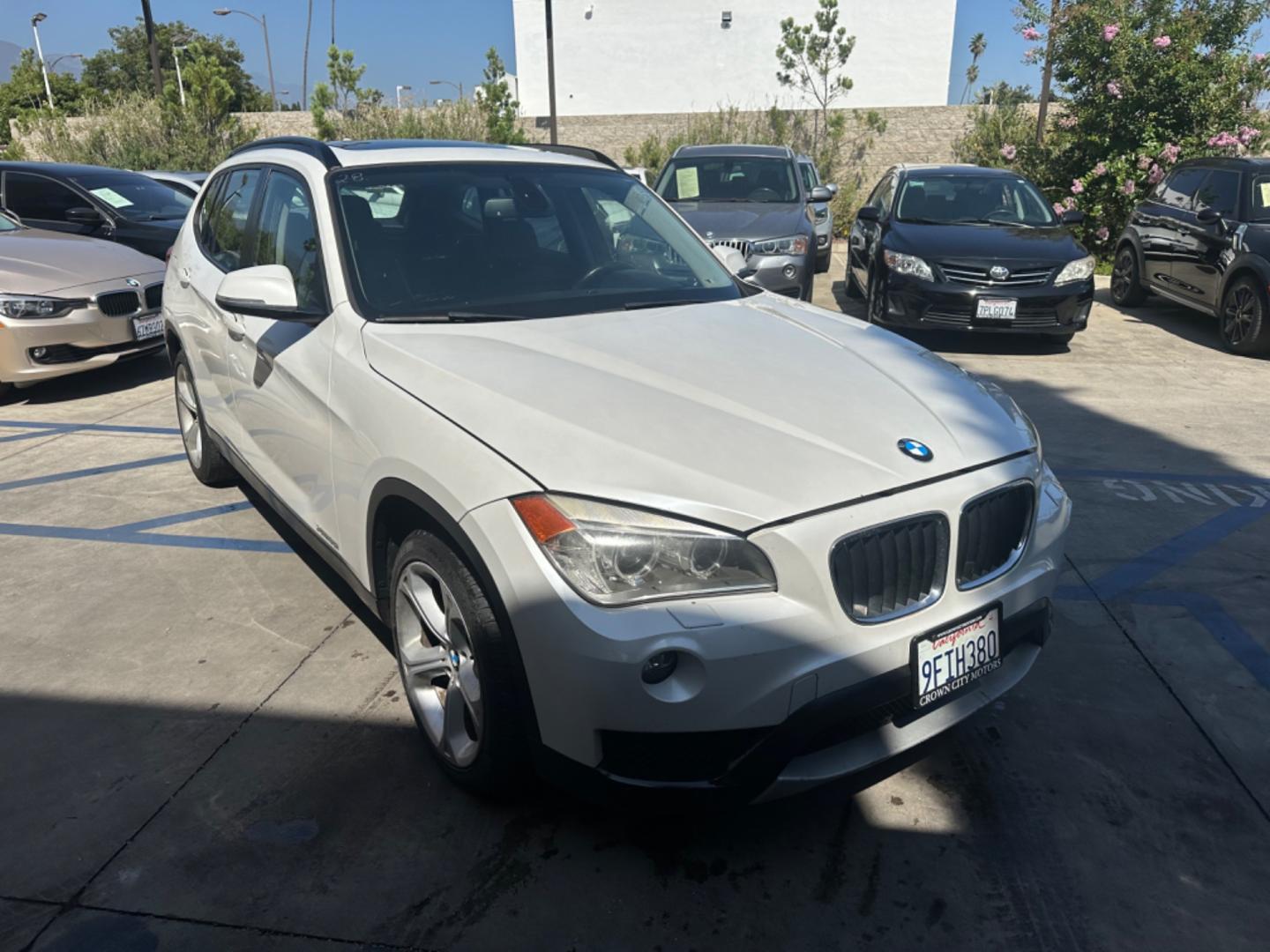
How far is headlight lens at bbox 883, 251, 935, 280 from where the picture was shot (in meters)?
8.33

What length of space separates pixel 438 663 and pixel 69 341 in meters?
5.74

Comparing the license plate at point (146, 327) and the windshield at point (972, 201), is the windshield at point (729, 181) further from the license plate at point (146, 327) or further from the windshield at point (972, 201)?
the license plate at point (146, 327)

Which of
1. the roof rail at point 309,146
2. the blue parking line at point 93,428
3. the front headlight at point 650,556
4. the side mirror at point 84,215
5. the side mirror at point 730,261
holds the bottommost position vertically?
the blue parking line at point 93,428

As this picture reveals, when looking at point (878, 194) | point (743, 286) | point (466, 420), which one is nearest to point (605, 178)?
point (743, 286)

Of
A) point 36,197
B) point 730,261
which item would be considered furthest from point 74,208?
point 730,261

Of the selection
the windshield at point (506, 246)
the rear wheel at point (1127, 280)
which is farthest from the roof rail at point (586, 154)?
the rear wheel at point (1127, 280)

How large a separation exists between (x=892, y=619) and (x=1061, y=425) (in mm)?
4891

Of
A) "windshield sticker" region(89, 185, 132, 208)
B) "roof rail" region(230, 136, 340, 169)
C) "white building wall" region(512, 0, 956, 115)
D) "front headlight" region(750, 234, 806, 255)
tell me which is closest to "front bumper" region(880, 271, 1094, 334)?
"front headlight" region(750, 234, 806, 255)

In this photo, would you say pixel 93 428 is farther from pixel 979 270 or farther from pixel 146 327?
pixel 979 270

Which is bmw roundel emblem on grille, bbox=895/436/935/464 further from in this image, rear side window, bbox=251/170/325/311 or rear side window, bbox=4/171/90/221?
rear side window, bbox=4/171/90/221

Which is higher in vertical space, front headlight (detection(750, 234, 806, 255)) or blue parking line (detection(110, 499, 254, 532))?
front headlight (detection(750, 234, 806, 255))

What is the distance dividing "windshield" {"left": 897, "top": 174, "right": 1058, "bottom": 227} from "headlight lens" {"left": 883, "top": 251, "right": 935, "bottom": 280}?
87 cm

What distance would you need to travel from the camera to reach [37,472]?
5.62 metres

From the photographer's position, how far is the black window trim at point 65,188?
9.60 m
